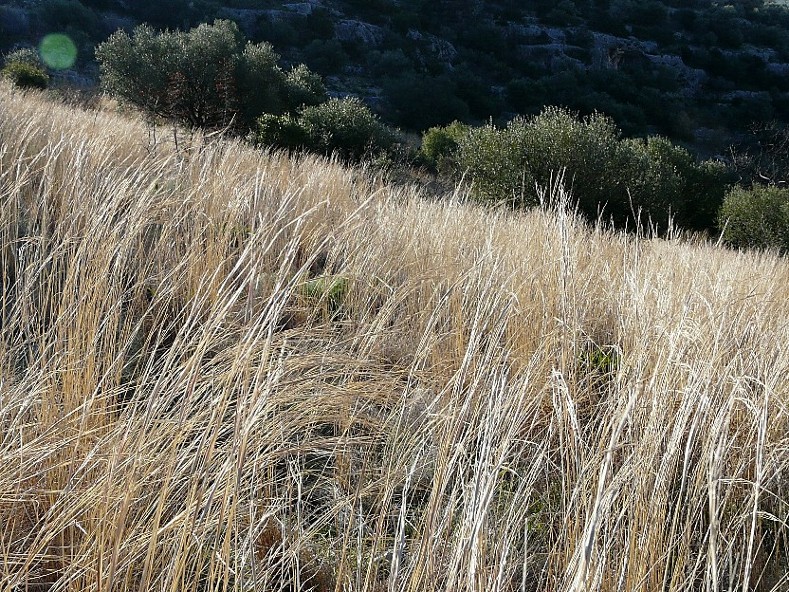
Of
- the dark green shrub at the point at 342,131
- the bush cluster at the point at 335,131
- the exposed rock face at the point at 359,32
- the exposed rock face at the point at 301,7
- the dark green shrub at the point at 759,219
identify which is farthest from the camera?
the exposed rock face at the point at 359,32

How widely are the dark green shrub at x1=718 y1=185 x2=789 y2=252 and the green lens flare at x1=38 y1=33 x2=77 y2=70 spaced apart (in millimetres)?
22755

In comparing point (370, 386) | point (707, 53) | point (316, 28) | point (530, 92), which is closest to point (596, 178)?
point (370, 386)

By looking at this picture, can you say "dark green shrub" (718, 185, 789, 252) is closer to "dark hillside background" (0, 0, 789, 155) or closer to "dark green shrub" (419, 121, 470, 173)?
"dark green shrub" (419, 121, 470, 173)

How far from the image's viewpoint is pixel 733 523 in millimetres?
1457

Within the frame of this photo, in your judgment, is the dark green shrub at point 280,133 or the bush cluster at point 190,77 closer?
the dark green shrub at point 280,133

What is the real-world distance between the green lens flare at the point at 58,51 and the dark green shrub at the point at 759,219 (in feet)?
74.7

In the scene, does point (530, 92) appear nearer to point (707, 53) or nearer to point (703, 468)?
point (707, 53)

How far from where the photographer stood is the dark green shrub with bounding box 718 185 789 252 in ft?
47.0

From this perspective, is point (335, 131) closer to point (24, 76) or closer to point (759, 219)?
point (24, 76)

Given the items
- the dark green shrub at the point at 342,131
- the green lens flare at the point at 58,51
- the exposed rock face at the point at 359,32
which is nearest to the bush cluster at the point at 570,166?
the dark green shrub at the point at 342,131

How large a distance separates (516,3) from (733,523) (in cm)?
4718

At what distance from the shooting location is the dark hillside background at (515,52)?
2708cm

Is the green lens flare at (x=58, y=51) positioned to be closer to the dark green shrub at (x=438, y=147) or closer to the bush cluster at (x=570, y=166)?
the dark green shrub at (x=438, y=147)

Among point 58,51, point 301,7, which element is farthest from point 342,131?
point 301,7
